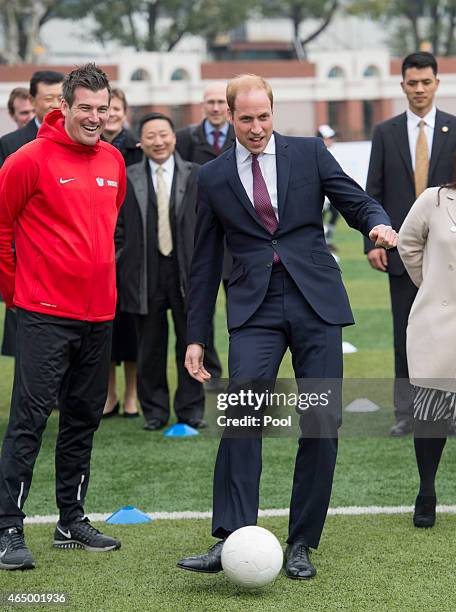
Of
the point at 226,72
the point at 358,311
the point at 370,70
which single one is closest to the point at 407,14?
the point at 370,70

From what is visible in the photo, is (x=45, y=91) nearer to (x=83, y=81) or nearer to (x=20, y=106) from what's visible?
(x=83, y=81)

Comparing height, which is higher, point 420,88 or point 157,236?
point 420,88

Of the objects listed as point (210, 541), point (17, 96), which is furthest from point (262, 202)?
point (17, 96)

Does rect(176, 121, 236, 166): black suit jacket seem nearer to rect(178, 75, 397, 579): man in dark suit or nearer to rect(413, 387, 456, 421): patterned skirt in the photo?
rect(413, 387, 456, 421): patterned skirt

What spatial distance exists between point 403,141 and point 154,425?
8.70 feet

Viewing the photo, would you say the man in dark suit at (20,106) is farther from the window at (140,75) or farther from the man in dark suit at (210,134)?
the window at (140,75)

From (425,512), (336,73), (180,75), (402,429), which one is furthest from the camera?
(336,73)

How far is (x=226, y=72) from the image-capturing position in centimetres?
5516

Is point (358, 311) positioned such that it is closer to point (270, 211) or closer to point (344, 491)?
point (344, 491)

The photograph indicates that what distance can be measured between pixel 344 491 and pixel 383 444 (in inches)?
49.1

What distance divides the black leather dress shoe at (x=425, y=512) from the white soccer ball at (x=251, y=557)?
1.31 meters

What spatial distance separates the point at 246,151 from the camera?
5434mm

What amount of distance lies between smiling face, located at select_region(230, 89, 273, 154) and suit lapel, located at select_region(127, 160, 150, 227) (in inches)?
135

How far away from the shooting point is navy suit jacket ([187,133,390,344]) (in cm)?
534
